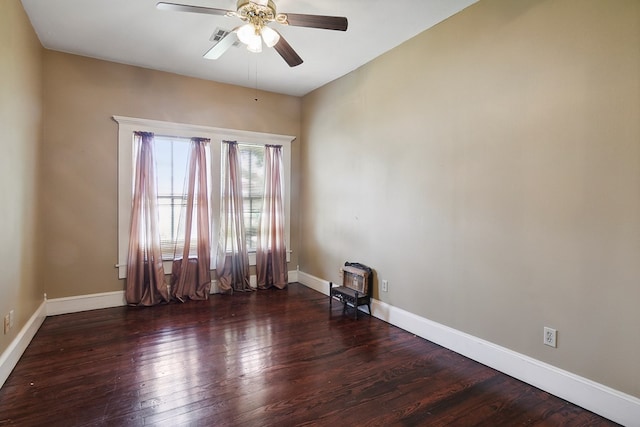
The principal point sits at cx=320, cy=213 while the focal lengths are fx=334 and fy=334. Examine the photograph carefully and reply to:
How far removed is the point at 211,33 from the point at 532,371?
3.96m

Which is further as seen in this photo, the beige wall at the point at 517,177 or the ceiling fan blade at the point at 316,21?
the ceiling fan blade at the point at 316,21

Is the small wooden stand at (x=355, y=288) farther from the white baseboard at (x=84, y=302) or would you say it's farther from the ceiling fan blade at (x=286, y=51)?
the white baseboard at (x=84, y=302)

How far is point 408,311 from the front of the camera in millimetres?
3410

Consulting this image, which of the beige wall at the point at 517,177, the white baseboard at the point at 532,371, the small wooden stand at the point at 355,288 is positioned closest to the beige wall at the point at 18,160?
the small wooden stand at the point at 355,288

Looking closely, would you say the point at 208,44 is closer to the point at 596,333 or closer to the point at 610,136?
the point at 610,136

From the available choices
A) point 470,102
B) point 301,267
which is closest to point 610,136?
point 470,102

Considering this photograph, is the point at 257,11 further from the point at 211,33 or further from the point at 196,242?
the point at 196,242

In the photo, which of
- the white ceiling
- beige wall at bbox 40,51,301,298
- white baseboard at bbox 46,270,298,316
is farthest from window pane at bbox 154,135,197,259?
the white ceiling

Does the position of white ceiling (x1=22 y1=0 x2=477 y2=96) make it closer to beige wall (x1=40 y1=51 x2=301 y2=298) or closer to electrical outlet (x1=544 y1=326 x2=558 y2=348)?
beige wall (x1=40 y1=51 x2=301 y2=298)

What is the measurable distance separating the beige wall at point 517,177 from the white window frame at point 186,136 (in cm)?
161

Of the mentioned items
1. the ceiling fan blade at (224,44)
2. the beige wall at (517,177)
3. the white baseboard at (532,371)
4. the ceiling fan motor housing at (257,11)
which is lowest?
the white baseboard at (532,371)

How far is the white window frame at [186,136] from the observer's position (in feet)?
13.3

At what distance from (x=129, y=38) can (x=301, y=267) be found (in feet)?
11.9

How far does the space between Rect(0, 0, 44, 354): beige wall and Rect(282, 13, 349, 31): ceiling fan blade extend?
2.00 meters
